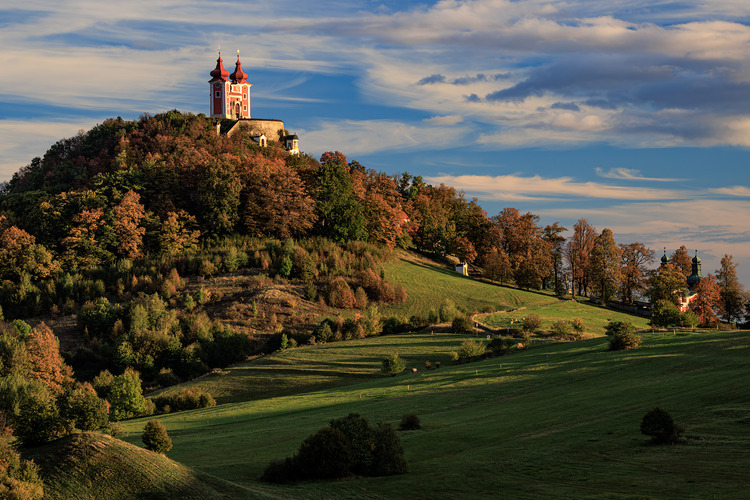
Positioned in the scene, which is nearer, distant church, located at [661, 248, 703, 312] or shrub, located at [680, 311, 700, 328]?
shrub, located at [680, 311, 700, 328]

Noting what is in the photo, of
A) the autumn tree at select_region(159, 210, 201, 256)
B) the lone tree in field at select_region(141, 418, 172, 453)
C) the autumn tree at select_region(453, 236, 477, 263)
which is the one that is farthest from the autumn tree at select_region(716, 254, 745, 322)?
the lone tree in field at select_region(141, 418, 172, 453)

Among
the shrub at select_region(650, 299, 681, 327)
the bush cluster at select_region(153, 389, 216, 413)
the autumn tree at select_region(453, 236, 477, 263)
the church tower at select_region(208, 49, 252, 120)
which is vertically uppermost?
the church tower at select_region(208, 49, 252, 120)

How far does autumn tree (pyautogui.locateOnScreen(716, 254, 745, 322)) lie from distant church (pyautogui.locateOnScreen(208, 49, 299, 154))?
72055mm

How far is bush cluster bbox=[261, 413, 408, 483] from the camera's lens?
94.2 feet

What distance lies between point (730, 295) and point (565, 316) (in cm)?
3162

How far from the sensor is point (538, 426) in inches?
1314

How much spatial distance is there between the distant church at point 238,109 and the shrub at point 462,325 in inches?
2367

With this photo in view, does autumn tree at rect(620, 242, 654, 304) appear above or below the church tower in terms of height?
below

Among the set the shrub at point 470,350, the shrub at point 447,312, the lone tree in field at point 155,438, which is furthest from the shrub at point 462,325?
the lone tree in field at point 155,438

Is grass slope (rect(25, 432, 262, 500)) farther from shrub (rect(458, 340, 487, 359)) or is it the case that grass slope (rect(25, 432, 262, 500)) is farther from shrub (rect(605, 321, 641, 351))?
shrub (rect(458, 340, 487, 359))

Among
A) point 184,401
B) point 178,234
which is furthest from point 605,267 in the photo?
point 184,401

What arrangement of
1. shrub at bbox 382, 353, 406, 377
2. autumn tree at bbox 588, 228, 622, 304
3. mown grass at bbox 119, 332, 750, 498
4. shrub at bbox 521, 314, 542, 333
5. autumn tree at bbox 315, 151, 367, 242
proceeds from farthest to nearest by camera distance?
autumn tree at bbox 588, 228, 622, 304, autumn tree at bbox 315, 151, 367, 242, shrub at bbox 521, 314, 542, 333, shrub at bbox 382, 353, 406, 377, mown grass at bbox 119, 332, 750, 498

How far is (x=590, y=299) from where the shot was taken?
112 metres

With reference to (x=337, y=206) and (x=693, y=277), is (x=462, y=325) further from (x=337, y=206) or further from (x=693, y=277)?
(x=693, y=277)
